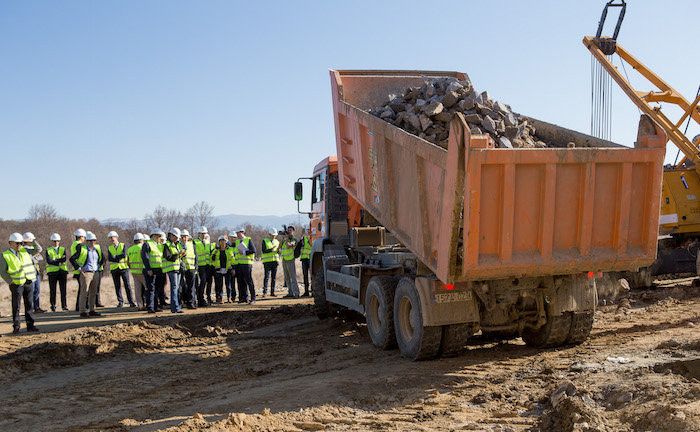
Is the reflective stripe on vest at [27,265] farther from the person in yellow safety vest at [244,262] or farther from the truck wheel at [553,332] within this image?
the truck wheel at [553,332]

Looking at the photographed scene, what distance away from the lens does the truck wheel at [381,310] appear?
812 cm

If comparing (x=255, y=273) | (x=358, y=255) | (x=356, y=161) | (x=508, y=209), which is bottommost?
(x=255, y=273)

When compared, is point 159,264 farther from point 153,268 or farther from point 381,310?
point 381,310

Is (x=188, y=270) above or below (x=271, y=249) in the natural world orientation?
below

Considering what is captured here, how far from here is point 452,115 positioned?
760 centimetres

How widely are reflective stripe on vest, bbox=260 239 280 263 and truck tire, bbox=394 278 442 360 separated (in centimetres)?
1019

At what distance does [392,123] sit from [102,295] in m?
17.6

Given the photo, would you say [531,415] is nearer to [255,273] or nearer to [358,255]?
[358,255]

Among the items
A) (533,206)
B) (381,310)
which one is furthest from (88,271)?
(533,206)

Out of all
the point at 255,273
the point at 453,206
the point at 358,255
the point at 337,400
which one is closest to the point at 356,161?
the point at 358,255

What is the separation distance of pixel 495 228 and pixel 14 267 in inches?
345

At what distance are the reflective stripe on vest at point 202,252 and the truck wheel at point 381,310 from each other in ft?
27.6

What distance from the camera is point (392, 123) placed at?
26.9 feet

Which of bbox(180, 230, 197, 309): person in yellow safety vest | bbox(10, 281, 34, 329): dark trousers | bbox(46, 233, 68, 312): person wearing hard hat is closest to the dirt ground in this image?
bbox(10, 281, 34, 329): dark trousers
